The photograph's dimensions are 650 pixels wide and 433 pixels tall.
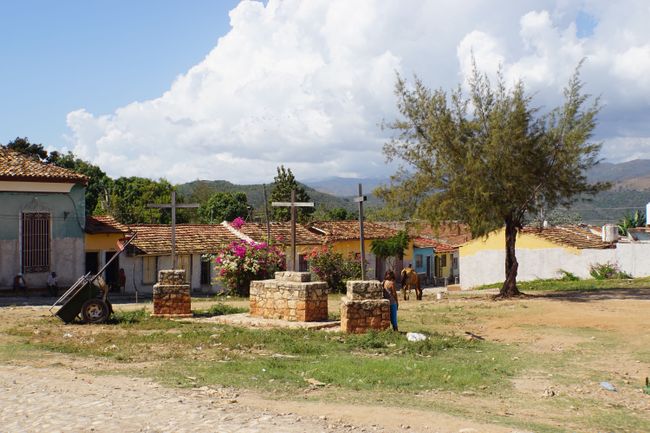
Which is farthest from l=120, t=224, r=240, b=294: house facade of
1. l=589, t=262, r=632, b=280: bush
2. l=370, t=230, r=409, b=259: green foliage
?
l=589, t=262, r=632, b=280: bush

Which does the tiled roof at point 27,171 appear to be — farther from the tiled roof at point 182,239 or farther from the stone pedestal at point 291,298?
the stone pedestal at point 291,298

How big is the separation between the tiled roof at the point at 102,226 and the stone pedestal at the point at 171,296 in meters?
13.3

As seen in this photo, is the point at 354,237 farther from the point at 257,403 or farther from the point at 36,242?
the point at 257,403

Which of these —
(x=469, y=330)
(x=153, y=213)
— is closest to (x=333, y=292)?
(x=469, y=330)

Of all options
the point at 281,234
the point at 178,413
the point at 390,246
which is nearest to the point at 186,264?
the point at 281,234

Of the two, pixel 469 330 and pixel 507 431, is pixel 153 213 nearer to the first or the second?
pixel 469 330

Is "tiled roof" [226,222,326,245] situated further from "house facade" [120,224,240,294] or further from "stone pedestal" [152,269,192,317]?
"stone pedestal" [152,269,192,317]

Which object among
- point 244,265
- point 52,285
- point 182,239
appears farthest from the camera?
point 182,239

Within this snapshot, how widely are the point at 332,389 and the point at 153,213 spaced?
1993 inches

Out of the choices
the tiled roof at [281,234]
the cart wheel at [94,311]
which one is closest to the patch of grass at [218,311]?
the cart wheel at [94,311]

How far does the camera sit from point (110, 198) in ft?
199

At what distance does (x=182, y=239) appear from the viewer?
120 feet

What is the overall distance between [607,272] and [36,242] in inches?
1062

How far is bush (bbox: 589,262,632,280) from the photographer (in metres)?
37.4
